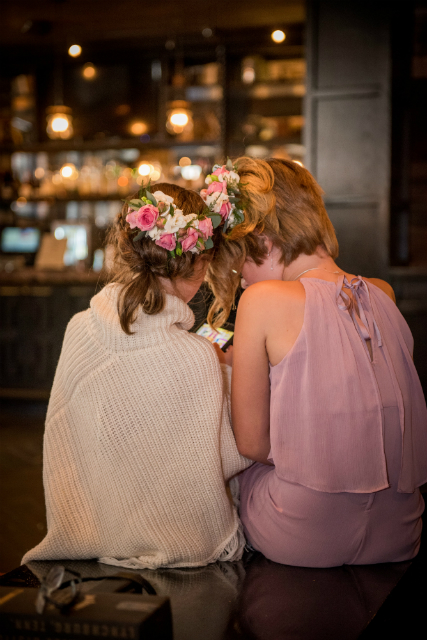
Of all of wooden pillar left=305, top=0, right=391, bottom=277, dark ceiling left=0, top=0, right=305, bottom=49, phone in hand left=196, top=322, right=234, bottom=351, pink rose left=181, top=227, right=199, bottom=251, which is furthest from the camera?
dark ceiling left=0, top=0, right=305, bottom=49

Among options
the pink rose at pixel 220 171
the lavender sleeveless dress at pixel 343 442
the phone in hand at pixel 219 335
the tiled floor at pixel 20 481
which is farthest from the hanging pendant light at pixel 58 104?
the lavender sleeveless dress at pixel 343 442

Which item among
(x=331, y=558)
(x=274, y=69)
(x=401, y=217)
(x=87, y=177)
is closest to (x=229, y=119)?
(x=274, y=69)

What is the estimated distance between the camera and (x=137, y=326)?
1356mm

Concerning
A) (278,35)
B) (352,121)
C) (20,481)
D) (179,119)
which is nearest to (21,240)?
(179,119)

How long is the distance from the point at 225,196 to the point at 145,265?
0.29 m

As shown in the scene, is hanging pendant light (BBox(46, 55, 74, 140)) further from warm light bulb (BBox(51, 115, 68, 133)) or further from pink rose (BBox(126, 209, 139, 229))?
pink rose (BBox(126, 209, 139, 229))

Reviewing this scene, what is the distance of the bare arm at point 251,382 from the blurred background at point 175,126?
217 centimetres

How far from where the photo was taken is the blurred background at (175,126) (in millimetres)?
4355

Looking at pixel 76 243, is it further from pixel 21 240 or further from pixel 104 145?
pixel 104 145

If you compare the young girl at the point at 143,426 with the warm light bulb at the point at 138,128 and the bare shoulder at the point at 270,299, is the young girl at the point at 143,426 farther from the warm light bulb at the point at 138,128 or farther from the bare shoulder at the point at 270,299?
the warm light bulb at the point at 138,128

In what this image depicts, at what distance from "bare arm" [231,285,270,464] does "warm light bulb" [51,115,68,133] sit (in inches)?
191

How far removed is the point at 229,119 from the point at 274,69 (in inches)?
24.4

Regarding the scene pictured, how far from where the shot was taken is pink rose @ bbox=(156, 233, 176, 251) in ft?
4.60

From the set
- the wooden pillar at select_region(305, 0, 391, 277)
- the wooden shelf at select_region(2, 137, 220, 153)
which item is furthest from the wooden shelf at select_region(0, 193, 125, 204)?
the wooden pillar at select_region(305, 0, 391, 277)
